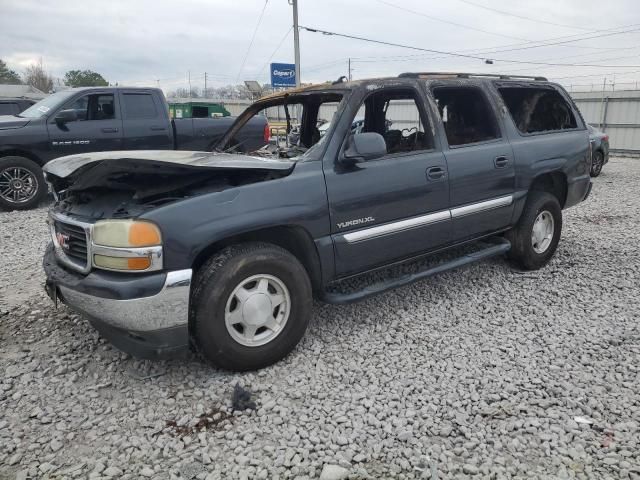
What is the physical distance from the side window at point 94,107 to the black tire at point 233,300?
21.5ft

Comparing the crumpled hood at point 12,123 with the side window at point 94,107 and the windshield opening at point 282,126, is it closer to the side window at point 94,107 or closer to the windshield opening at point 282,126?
the side window at point 94,107

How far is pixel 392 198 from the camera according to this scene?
3527 millimetres

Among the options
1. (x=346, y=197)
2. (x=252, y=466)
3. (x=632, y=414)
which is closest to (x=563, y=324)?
(x=632, y=414)

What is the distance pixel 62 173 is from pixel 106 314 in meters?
0.94

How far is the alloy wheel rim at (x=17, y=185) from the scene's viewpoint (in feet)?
24.9

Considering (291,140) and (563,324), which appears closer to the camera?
(563,324)

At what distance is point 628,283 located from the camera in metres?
4.48

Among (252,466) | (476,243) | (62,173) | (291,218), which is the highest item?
(62,173)

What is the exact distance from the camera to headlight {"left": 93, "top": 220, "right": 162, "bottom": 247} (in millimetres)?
2621

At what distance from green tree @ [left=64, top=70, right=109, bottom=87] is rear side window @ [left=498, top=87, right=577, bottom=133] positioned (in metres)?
55.3

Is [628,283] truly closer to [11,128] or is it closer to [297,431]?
[297,431]

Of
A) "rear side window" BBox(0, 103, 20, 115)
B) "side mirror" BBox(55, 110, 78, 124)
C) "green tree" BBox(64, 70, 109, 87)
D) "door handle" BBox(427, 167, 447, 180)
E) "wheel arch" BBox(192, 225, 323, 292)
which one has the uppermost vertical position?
"green tree" BBox(64, 70, 109, 87)

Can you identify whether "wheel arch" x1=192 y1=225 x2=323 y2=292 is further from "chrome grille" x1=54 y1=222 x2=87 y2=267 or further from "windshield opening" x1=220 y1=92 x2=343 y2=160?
"windshield opening" x1=220 y1=92 x2=343 y2=160

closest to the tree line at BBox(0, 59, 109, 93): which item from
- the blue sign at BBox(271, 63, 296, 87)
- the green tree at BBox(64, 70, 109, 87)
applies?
the green tree at BBox(64, 70, 109, 87)
